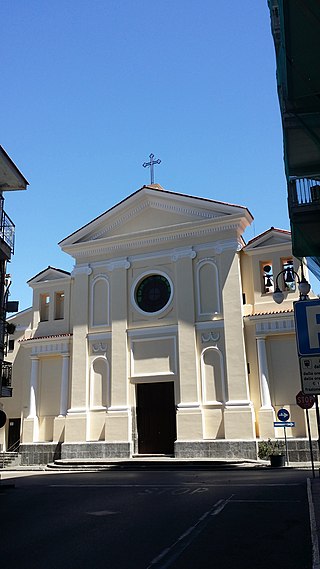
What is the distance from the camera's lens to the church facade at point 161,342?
24250 millimetres

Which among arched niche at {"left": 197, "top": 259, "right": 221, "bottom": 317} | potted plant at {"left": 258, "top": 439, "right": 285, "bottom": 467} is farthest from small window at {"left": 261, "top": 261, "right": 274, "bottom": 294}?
potted plant at {"left": 258, "top": 439, "right": 285, "bottom": 467}

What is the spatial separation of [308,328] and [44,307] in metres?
25.5

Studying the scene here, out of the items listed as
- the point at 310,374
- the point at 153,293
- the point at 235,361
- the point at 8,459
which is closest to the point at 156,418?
the point at 235,361

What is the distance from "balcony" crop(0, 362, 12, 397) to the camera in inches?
773

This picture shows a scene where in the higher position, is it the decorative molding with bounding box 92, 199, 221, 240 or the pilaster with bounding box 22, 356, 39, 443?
the decorative molding with bounding box 92, 199, 221, 240

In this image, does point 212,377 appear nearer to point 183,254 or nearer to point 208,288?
point 208,288

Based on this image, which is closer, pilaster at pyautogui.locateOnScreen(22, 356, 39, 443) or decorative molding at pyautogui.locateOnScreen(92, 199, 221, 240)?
decorative molding at pyautogui.locateOnScreen(92, 199, 221, 240)

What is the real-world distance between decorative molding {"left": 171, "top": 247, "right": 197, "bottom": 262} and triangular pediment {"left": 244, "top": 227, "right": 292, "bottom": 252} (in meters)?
2.62

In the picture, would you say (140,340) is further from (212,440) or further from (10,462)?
(10,462)

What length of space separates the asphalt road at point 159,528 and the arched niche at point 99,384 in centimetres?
1346

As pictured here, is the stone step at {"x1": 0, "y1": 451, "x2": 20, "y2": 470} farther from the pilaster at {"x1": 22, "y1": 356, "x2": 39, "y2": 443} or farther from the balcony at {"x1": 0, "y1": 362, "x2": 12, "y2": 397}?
the balcony at {"x1": 0, "y1": 362, "x2": 12, "y2": 397}

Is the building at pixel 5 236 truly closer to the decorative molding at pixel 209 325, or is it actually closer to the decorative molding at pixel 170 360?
the decorative molding at pixel 170 360

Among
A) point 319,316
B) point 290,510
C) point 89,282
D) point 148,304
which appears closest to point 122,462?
point 148,304

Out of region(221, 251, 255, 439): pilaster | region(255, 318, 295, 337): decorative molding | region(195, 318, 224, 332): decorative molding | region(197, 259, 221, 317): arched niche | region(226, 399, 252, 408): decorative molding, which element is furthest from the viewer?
region(197, 259, 221, 317): arched niche
